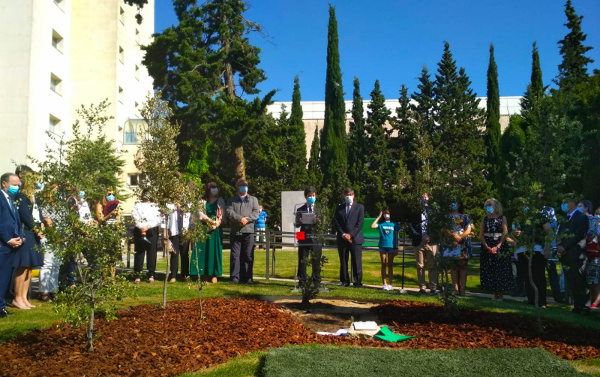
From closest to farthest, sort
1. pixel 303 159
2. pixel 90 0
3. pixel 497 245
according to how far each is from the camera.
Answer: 1. pixel 497 245
2. pixel 90 0
3. pixel 303 159

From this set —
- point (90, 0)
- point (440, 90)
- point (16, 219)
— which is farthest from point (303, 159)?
point (16, 219)

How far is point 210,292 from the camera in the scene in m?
10.5

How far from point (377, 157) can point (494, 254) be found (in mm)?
32483

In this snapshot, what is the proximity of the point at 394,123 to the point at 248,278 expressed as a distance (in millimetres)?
34828

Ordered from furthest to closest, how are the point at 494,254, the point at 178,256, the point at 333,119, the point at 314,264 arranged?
the point at 333,119
the point at 178,256
the point at 494,254
the point at 314,264

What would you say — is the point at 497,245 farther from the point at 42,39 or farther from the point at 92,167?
the point at 42,39

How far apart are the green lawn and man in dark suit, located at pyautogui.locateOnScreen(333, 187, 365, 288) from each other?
19.2 feet

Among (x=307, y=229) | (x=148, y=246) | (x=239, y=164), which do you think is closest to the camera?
(x=307, y=229)

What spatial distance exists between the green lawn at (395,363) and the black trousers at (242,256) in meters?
5.96

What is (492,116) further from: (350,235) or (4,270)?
(4,270)

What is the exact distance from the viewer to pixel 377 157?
1679 inches

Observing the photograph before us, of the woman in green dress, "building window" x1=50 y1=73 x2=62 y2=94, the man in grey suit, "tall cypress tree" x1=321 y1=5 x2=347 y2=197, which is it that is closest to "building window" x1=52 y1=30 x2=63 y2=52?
"building window" x1=50 y1=73 x2=62 y2=94

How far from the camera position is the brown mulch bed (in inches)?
230

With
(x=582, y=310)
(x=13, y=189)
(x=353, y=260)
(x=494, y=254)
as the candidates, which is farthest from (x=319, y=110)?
(x=13, y=189)
